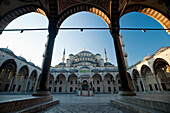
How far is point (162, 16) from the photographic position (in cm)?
739

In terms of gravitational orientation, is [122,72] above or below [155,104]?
above

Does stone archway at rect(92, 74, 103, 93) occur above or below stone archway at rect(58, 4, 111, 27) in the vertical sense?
below

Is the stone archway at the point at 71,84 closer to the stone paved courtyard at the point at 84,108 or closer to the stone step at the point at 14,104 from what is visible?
the stone paved courtyard at the point at 84,108

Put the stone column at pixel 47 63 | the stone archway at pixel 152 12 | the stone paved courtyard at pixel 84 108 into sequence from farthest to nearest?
the stone archway at pixel 152 12 → the stone column at pixel 47 63 → the stone paved courtyard at pixel 84 108

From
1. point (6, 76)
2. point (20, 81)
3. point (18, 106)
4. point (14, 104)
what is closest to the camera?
point (14, 104)

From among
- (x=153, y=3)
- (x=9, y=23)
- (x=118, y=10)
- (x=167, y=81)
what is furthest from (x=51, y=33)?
(x=167, y=81)

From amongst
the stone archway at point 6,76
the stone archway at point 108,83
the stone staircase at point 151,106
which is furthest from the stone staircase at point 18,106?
the stone archway at point 108,83

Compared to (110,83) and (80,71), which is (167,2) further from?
(110,83)

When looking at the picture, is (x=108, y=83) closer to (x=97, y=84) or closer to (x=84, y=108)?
(x=97, y=84)

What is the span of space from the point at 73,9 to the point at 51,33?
3.68 m

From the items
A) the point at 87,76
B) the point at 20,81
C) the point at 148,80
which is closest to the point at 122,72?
the point at 87,76

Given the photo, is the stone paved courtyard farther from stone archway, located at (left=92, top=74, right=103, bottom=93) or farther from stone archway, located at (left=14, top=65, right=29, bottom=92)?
stone archway, located at (left=92, top=74, right=103, bottom=93)

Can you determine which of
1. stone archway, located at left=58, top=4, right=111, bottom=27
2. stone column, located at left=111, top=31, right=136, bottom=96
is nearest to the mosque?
stone column, located at left=111, top=31, right=136, bottom=96

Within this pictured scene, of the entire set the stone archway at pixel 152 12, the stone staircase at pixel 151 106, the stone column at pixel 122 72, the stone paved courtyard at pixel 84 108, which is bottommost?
the stone paved courtyard at pixel 84 108
